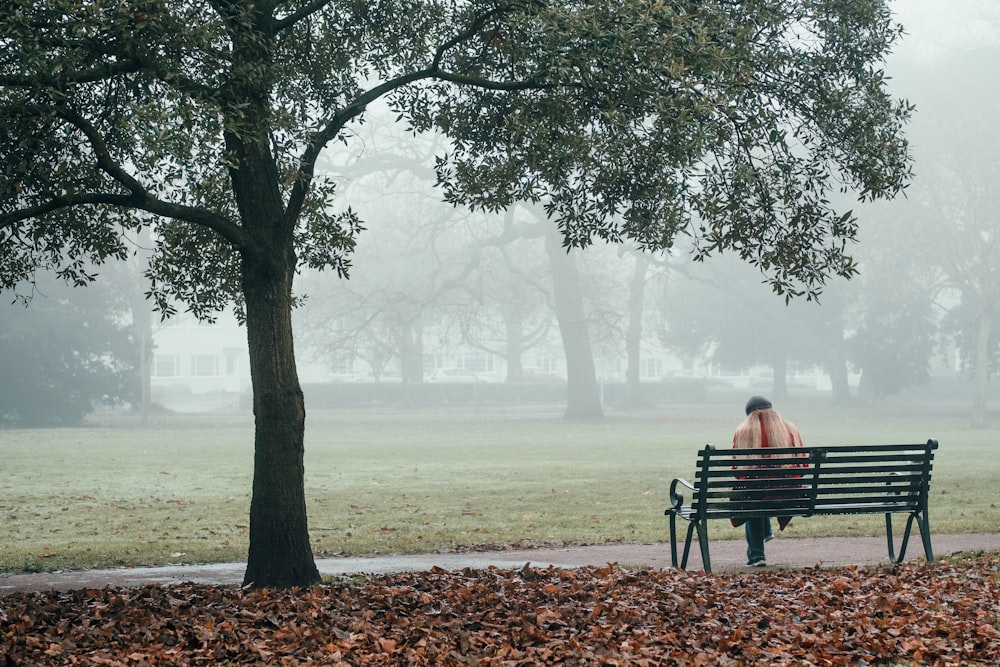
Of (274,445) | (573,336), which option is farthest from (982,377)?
(274,445)

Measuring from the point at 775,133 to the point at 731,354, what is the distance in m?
53.3

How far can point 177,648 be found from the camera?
6.32 m

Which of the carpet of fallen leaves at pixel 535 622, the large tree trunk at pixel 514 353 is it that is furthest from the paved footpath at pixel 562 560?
the large tree trunk at pixel 514 353

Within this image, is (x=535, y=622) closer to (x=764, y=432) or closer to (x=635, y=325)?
(x=764, y=432)

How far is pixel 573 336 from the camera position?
48.4 m

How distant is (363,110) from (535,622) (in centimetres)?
467

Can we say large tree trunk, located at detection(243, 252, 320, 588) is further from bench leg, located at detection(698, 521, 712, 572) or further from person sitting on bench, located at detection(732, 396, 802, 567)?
person sitting on bench, located at detection(732, 396, 802, 567)

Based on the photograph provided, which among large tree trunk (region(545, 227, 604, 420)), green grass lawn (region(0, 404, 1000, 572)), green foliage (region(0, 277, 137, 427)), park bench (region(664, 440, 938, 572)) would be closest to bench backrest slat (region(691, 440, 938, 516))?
park bench (region(664, 440, 938, 572))

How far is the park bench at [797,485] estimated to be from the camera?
9.11 m

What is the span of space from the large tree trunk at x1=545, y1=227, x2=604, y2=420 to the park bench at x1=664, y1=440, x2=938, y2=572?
1453 inches

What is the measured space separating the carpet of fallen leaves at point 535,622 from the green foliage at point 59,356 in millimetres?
38645

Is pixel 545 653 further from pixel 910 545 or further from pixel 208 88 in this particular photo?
pixel 910 545

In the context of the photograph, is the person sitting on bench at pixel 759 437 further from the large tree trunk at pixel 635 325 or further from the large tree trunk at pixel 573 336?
the large tree trunk at pixel 635 325

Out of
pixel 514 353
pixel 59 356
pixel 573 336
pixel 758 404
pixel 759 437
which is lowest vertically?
pixel 759 437
